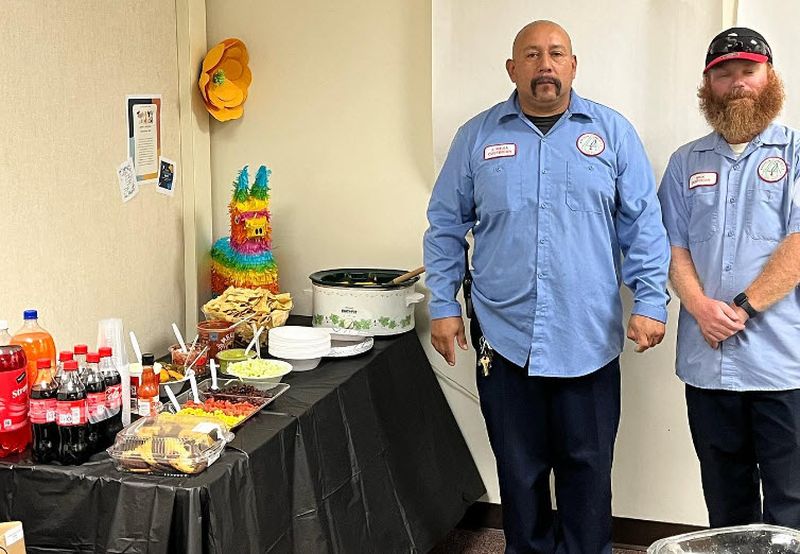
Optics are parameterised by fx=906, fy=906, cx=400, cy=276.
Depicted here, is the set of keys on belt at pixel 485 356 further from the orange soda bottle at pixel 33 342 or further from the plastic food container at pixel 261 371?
the orange soda bottle at pixel 33 342

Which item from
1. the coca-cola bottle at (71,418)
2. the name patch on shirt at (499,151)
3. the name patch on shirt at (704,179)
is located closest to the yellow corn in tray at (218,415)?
the coca-cola bottle at (71,418)

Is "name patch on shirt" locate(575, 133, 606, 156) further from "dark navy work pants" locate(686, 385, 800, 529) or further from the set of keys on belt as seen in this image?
"dark navy work pants" locate(686, 385, 800, 529)

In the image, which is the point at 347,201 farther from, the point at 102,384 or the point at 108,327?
the point at 102,384

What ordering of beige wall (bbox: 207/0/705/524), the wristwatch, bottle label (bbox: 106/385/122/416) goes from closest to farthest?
bottle label (bbox: 106/385/122/416) < the wristwatch < beige wall (bbox: 207/0/705/524)

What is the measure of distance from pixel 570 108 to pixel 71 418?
1.48m

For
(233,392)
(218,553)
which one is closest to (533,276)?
(233,392)

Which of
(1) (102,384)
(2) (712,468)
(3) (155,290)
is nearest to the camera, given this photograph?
(1) (102,384)

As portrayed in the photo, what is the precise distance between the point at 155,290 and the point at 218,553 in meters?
1.27

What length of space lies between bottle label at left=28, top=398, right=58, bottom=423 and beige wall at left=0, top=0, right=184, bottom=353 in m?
0.49

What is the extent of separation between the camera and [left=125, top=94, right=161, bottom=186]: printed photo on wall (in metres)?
2.72

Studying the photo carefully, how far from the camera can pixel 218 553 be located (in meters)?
1.79

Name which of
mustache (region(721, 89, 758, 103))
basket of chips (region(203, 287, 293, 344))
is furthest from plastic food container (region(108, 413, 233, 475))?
mustache (region(721, 89, 758, 103))

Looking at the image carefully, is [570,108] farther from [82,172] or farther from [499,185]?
[82,172]

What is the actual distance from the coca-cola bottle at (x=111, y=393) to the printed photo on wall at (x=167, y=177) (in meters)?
1.03
